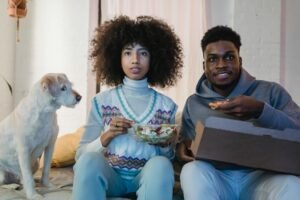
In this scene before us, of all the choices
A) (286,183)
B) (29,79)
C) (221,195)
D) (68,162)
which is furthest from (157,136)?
(29,79)

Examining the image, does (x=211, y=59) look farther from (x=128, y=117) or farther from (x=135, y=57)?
(x=128, y=117)

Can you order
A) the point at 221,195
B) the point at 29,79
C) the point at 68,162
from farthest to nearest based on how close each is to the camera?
the point at 29,79
the point at 68,162
the point at 221,195

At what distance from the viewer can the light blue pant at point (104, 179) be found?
121cm

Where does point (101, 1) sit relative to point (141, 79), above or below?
above

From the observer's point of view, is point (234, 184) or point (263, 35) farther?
point (263, 35)

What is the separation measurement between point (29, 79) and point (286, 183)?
7.78 feet

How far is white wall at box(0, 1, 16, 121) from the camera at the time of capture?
2.96 metres

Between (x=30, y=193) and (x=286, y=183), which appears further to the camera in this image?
(x=30, y=193)

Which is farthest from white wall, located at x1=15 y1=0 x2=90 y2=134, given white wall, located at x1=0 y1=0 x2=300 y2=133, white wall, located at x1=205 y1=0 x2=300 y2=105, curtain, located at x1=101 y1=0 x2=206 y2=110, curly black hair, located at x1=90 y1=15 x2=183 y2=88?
curly black hair, located at x1=90 y1=15 x2=183 y2=88

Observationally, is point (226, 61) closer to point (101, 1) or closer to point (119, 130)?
point (119, 130)

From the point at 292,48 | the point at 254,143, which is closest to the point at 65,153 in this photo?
the point at 254,143

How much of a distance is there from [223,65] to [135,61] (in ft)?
1.20

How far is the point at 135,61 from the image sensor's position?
61.7 inches

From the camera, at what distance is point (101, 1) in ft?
9.04
